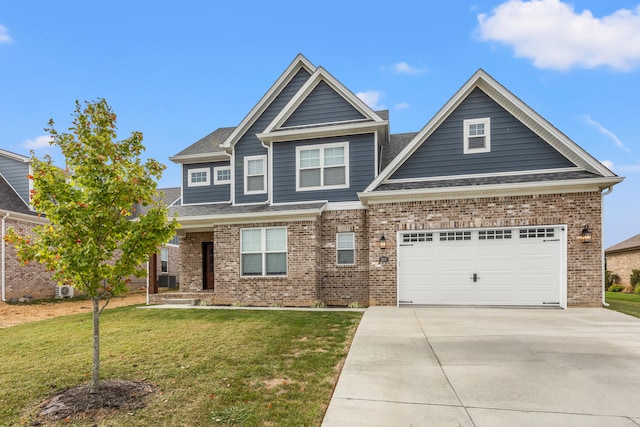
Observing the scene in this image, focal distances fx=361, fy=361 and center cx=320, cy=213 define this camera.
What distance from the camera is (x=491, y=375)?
5.39 metres

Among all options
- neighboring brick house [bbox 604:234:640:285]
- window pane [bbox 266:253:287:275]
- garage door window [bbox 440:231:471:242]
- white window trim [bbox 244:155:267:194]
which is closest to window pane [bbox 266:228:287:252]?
window pane [bbox 266:253:287:275]

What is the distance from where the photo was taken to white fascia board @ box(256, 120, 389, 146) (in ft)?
43.2

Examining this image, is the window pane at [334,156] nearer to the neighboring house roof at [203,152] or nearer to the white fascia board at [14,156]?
the neighboring house roof at [203,152]

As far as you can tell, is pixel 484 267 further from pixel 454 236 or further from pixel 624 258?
pixel 624 258

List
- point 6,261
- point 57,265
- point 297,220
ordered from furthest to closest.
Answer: point 6,261
point 297,220
point 57,265

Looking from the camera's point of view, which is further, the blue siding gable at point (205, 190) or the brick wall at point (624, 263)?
the brick wall at point (624, 263)

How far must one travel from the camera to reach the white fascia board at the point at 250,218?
496 inches

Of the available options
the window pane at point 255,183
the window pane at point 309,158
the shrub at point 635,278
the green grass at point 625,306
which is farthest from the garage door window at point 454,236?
the shrub at point 635,278

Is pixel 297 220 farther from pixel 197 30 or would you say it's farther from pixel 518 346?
pixel 197 30

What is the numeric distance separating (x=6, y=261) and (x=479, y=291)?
19735mm

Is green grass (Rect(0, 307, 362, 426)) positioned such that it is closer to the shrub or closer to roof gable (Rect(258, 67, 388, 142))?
roof gable (Rect(258, 67, 388, 142))

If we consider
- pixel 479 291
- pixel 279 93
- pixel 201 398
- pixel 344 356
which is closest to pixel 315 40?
pixel 279 93

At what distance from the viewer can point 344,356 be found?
6.44m

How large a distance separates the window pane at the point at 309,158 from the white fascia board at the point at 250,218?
210cm
